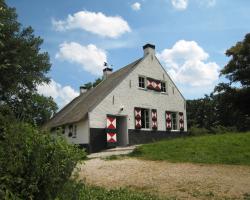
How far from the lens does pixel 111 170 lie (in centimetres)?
1330

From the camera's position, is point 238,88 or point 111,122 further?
point 238,88

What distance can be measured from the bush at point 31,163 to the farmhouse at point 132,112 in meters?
17.6

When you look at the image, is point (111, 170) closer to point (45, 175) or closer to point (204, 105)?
point (45, 175)

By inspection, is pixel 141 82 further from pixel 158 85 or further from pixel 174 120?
pixel 174 120

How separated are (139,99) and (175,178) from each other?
16.6 meters

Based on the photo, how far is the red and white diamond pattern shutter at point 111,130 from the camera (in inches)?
971

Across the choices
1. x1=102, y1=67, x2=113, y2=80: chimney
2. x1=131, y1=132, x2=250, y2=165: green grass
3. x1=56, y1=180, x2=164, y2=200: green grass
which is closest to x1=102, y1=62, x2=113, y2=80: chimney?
x1=102, y1=67, x2=113, y2=80: chimney

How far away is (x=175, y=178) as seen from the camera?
11.1 m

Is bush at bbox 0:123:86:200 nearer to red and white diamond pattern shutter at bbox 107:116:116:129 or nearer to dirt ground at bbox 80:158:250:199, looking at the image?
dirt ground at bbox 80:158:250:199

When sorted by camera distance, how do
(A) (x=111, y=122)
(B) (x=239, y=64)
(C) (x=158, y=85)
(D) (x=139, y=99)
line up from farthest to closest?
1. (B) (x=239, y=64)
2. (C) (x=158, y=85)
3. (D) (x=139, y=99)
4. (A) (x=111, y=122)

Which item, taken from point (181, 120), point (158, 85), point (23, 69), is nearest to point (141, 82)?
point (158, 85)

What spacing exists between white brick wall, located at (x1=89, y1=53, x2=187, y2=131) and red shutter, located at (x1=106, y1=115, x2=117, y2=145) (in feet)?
1.06

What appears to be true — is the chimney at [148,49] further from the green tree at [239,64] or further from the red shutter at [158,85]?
the green tree at [239,64]

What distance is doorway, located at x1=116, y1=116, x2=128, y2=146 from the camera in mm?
26248
